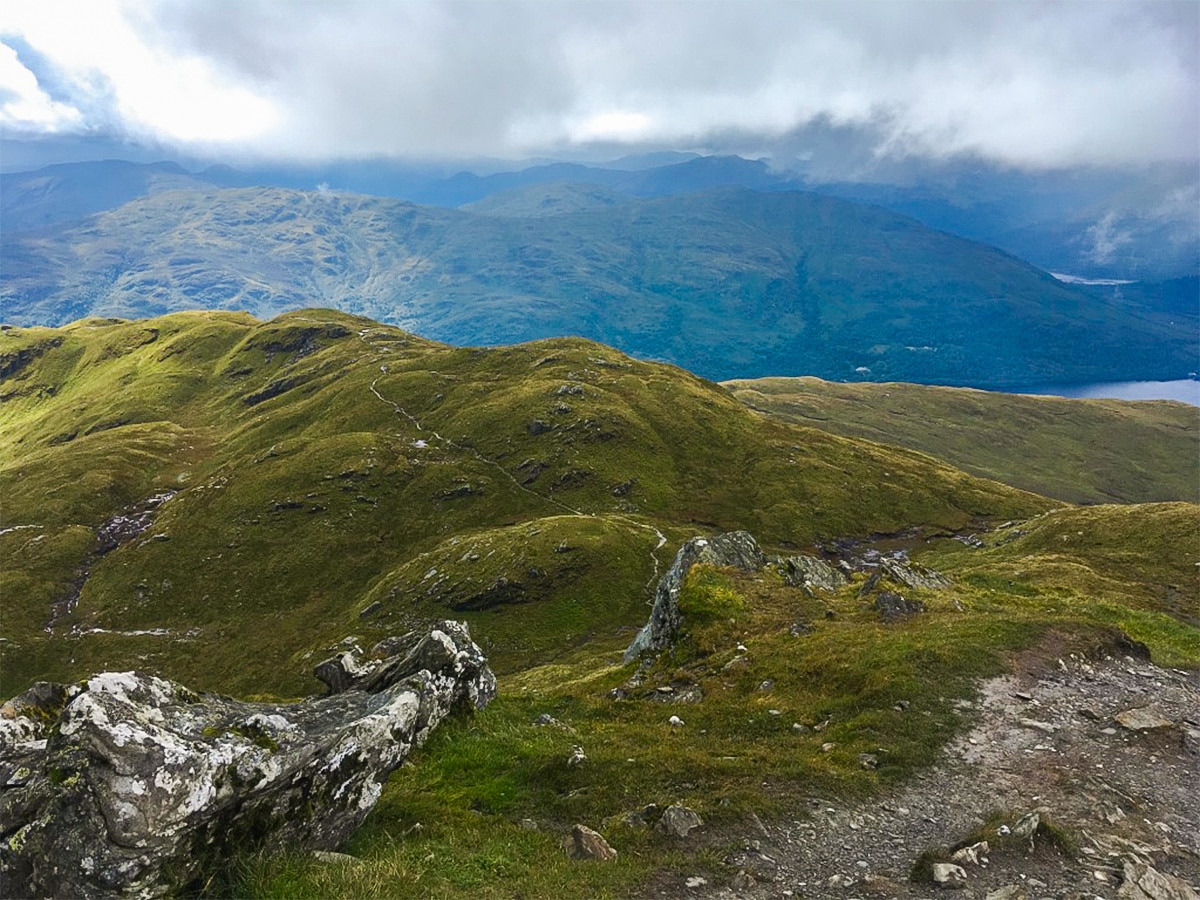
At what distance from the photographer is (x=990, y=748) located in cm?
2206

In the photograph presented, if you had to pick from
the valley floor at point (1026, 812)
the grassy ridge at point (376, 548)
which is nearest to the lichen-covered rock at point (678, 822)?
the valley floor at point (1026, 812)

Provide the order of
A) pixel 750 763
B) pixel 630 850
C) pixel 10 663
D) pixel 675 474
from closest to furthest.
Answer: pixel 630 850
pixel 750 763
pixel 10 663
pixel 675 474

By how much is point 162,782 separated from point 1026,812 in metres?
21.1

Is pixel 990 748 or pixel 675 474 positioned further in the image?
pixel 675 474

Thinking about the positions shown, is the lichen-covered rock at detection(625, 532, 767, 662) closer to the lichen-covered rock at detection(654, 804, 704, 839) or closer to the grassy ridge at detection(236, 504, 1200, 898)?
the grassy ridge at detection(236, 504, 1200, 898)

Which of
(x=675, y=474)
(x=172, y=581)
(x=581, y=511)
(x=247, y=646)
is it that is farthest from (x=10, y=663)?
(x=675, y=474)

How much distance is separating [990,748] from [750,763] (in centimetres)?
884

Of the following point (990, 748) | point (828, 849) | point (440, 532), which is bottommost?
point (440, 532)

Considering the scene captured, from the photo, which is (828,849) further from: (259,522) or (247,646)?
(259,522)

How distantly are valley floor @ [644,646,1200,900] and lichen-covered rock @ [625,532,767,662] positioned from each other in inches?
768

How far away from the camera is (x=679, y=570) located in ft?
158

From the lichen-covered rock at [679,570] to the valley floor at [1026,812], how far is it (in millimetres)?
19501

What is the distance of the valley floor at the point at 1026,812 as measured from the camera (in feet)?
47.9

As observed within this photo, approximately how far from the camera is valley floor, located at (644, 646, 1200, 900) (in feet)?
47.9
